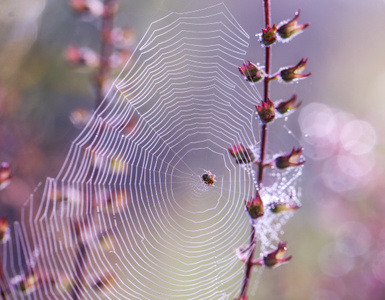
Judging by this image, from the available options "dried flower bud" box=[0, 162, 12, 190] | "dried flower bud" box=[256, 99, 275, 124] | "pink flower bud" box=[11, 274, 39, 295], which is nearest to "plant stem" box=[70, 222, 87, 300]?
"pink flower bud" box=[11, 274, 39, 295]

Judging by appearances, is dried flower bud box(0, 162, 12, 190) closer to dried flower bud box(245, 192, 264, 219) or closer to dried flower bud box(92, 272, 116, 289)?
dried flower bud box(92, 272, 116, 289)

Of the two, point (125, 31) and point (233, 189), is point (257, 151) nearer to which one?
point (125, 31)

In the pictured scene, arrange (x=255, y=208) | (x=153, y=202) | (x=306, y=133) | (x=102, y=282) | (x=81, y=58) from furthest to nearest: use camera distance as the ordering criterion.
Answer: (x=306, y=133)
(x=153, y=202)
(x=81, y=58)
(x=102, y=282)
(x=255, y=208)

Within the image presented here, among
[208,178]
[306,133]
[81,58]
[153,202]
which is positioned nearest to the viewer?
[81,58]

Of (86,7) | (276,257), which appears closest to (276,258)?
(276,257)

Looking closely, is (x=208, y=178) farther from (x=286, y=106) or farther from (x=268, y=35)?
(x=268, y=35)

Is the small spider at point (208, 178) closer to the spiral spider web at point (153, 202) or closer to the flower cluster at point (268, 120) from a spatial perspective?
the spiral spider web at point (153, 202)
